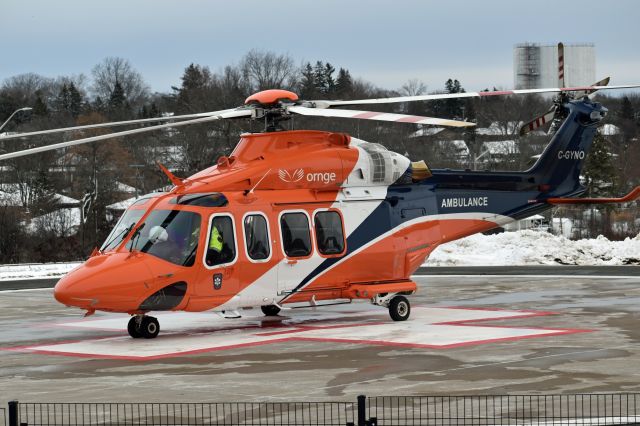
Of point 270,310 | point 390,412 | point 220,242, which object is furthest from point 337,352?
point 270,310

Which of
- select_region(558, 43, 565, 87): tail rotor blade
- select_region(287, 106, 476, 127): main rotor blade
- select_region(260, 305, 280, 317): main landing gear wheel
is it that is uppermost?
select_region(558, 43, 565, 87): tail rotor blade

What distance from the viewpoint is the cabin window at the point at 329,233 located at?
19.9 meters

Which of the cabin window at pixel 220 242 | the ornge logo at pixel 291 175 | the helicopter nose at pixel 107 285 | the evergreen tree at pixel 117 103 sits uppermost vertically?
the evergreen tree at pixel 117 103

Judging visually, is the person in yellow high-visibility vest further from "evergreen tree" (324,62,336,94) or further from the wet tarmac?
"evergreen tree" (324,62,336,94)

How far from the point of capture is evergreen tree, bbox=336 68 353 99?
345ft

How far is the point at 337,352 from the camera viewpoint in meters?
16.4

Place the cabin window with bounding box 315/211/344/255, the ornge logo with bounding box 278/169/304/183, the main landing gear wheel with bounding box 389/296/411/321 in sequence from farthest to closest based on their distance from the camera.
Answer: the main landing gear wheel with bounding box 389/296/411/321 → the cabin window with bounding box 315/211/344/255 → the ornge logo with bounding box 278/169/304/183

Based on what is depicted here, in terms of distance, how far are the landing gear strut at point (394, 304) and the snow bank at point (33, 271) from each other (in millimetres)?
18357

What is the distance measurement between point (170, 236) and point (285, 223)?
2299mm

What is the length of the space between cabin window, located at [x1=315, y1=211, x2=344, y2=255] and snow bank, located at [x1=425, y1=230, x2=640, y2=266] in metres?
16.2

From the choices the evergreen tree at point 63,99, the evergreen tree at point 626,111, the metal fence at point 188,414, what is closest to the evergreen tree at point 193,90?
the evergreen tree at point 63,99

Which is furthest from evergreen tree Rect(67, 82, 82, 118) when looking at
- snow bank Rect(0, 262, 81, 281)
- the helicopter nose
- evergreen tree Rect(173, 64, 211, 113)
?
the helicopter nose

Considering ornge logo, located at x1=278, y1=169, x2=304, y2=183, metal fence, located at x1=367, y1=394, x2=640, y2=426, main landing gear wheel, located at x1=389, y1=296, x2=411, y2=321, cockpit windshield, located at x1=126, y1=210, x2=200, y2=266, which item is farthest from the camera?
main landing gear wheel, located at x1=389, y1=296, x2=411, y2=321

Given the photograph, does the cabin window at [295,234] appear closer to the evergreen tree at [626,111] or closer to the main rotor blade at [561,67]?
the main rotor blade at [561,67]
